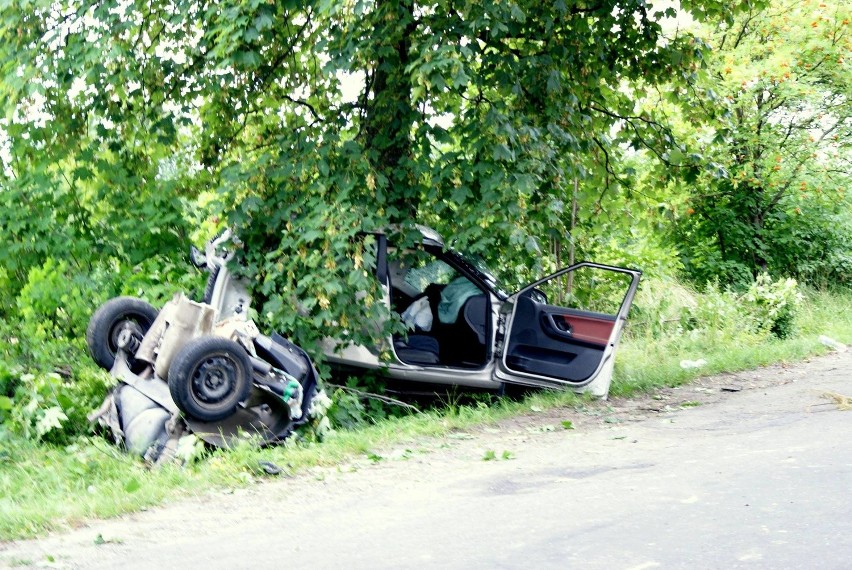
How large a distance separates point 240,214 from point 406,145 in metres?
1.88

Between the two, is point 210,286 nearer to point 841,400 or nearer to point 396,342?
point 396,342

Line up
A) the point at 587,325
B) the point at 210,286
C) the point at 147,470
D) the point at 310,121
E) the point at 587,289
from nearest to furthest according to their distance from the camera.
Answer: the point at 147,470, the point at 210,286, the point at 587,325, the point at 310,121, the point at 587,289

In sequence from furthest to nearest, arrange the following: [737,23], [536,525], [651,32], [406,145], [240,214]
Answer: [737,23] → [651,32] → [406,145] → [240,214] → [536,525]

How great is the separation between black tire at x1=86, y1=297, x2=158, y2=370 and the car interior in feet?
7.67

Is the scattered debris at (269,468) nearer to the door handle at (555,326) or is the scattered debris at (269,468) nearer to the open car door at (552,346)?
the open car door at (552,346)

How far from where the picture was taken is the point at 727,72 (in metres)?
17.0

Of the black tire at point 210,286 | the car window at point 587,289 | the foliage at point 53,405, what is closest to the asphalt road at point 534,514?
the foliage at point 53,405

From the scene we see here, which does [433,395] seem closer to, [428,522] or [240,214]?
[240,214]

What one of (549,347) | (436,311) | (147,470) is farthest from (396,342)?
(147,470)

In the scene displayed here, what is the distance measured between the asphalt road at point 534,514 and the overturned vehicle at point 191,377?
114 cm

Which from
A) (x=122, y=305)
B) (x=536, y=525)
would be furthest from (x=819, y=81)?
(x=536, y=525)

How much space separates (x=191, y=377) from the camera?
702 cm

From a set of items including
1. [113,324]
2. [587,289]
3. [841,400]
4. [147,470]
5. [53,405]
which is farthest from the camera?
[587,289]

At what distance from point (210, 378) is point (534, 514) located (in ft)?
10.00
